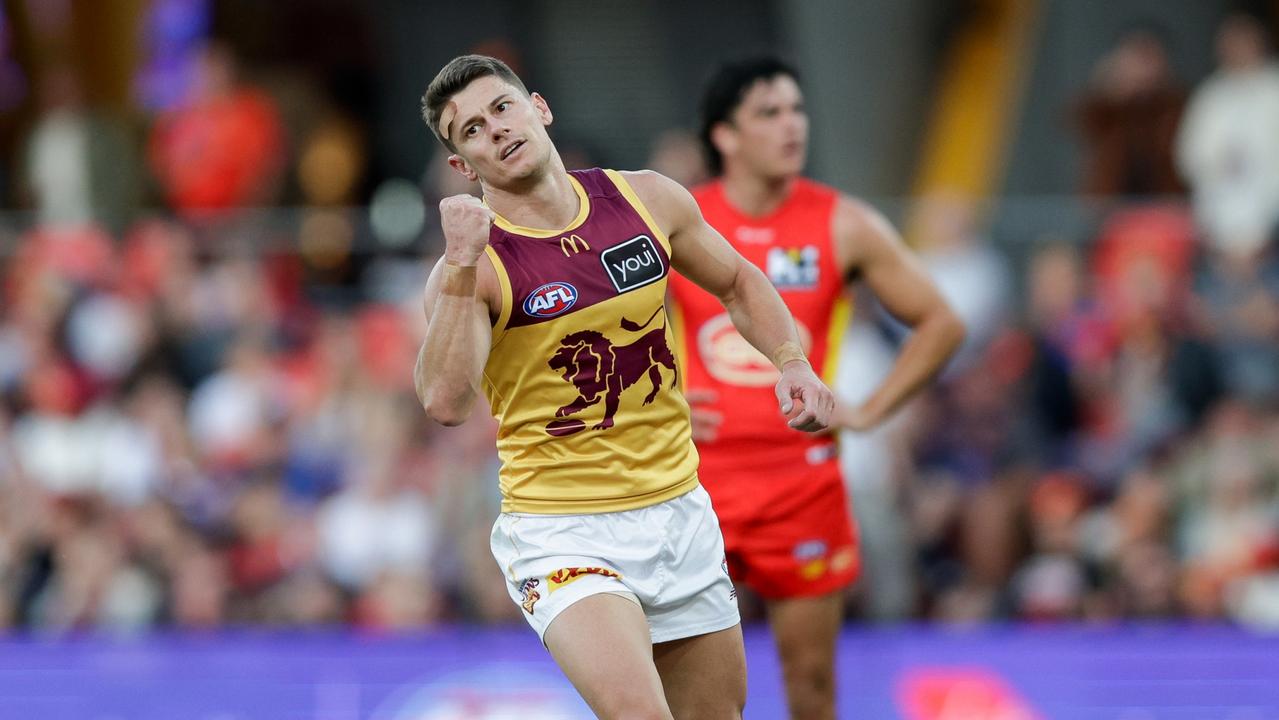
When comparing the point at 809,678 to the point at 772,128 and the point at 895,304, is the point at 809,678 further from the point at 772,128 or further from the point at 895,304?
the point at 772,128

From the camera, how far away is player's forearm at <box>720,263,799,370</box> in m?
5.48

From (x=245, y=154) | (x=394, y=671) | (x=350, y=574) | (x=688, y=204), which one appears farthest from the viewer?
(x=245, y=154)

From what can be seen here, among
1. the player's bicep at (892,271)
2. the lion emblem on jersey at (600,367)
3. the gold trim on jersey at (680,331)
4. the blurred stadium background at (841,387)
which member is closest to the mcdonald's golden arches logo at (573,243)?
the lion emblem on jersey at (600,367)

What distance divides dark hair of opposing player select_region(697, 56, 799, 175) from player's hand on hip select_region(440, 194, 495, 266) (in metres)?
2.16

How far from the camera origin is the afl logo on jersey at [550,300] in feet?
16.6

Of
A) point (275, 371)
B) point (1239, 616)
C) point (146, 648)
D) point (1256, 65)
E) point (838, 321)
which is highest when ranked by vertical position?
point (1256, 65)

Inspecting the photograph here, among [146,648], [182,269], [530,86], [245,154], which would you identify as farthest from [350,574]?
[530,86]

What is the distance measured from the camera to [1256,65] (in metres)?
11.2

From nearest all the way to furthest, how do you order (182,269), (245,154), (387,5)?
(182,269) < (245,154) < (387,5)

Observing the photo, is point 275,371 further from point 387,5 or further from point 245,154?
point 387,5

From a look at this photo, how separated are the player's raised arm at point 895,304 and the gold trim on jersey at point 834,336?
0.12m

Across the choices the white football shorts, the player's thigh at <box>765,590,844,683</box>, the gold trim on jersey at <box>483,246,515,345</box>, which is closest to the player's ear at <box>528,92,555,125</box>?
the gold trim on jersey at <box>483,246,515,345</box>

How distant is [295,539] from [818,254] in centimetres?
496

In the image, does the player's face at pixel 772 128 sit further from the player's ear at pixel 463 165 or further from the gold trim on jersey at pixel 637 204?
the player's ear at pixel 463 165
